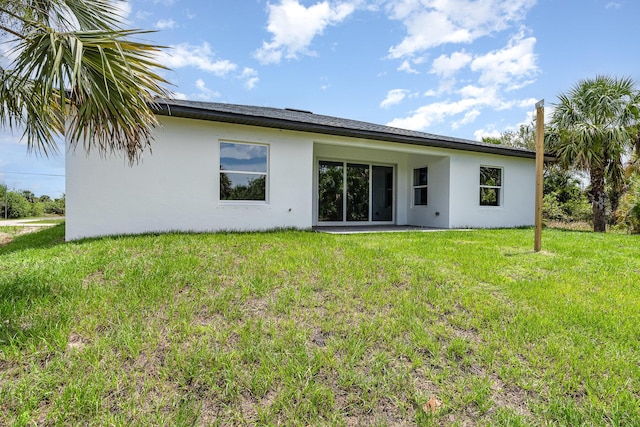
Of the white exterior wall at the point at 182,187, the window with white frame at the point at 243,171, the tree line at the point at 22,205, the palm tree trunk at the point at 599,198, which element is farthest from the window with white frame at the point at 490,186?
the tree line at the point at 22,205

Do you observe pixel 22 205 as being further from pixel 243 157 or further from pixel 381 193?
pixel 381 193

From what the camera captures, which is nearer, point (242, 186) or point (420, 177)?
point (242, 186)

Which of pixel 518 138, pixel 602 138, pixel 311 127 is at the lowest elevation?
pixel 311 127

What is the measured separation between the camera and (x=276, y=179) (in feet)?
27.3

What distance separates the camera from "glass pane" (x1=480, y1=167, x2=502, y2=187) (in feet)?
36.3

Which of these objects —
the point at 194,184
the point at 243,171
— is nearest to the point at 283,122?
the point at 243,171

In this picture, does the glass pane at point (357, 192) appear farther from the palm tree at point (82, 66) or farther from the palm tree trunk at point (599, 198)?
the palm tree trunk at point (599, 198)

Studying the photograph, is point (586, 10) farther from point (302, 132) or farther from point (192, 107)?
point (192, 107)

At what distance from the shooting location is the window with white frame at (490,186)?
1105cm

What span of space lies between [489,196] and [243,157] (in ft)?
28.6

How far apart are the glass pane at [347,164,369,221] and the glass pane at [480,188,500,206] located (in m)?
4.06

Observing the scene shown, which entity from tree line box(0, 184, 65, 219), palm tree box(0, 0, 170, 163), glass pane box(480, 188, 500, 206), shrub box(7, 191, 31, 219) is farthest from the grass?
shrub box(7, 191, 31, 219)

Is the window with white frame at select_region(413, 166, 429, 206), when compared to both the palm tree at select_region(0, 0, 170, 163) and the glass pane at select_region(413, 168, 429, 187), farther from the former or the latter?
the palm tree at select_region(0, 0, 170, 163)

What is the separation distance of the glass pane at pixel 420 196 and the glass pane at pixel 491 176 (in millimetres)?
1960
